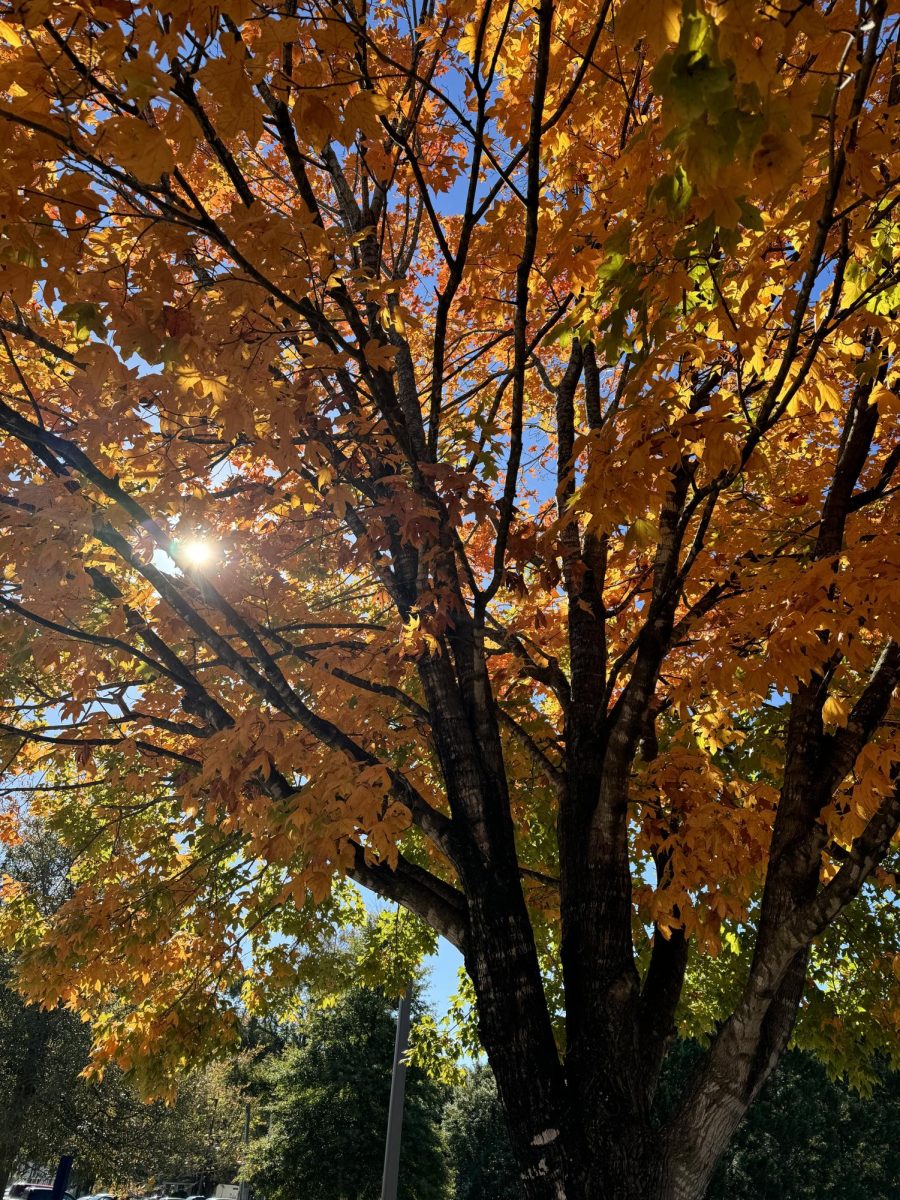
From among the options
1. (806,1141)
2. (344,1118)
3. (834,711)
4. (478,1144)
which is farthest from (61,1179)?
(478,1144)

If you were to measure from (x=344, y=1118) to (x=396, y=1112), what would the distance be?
13.3 metres

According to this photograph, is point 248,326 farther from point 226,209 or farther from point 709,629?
point 709,629

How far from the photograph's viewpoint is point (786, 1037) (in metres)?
3.48

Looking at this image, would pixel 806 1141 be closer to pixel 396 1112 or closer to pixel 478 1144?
pixel 478 1144

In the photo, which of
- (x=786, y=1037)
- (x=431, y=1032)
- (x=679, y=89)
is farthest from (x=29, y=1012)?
(x=679, y=89)

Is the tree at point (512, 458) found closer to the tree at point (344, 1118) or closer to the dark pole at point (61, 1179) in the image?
the dark pole at point (61, 1179)

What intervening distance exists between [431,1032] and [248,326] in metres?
9.52

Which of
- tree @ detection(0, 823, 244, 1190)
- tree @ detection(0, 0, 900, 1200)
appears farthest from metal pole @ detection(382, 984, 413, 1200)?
tree @ detection(0, 823, 244, 1190)

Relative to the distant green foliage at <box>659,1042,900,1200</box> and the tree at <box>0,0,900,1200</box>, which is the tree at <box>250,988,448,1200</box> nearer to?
the distant green foliage at <box>659,1042,900,1200</box>

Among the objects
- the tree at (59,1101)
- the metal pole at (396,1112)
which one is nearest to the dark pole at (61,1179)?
the metal pole at (396,1112)

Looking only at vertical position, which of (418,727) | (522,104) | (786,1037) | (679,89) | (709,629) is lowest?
(786,1037)

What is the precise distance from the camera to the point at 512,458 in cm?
339

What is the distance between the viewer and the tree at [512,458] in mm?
2570

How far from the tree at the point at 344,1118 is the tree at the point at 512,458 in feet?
56.0
